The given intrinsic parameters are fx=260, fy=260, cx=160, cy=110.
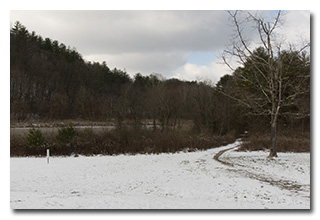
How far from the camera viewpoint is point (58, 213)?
6496mm

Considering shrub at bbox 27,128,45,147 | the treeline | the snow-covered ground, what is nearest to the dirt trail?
the snow-covered ground

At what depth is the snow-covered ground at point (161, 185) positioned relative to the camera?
7148 mm

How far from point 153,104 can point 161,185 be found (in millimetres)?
22667

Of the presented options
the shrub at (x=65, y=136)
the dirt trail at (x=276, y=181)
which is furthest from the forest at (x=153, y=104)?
the dirt trail at (x=276, y=181)

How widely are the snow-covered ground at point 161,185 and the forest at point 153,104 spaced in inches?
151

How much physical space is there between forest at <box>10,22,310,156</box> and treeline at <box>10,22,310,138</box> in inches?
2.4

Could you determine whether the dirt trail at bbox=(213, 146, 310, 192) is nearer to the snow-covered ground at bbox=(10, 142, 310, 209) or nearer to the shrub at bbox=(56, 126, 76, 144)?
the snow-covered ground at bbox=(10, 142, 310, 209)

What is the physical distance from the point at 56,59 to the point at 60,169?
149 ft

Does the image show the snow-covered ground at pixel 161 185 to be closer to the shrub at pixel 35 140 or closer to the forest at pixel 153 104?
the forest at pixel 153 104

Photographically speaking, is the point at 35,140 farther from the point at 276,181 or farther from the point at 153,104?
the point at 276,181

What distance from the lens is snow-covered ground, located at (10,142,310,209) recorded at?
7.15 m

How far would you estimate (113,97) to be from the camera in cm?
4378

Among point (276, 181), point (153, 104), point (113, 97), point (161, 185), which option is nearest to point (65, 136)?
point (161, 185)

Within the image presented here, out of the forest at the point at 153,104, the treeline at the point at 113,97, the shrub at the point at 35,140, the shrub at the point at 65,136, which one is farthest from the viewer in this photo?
the treeline at the point at 113,97
